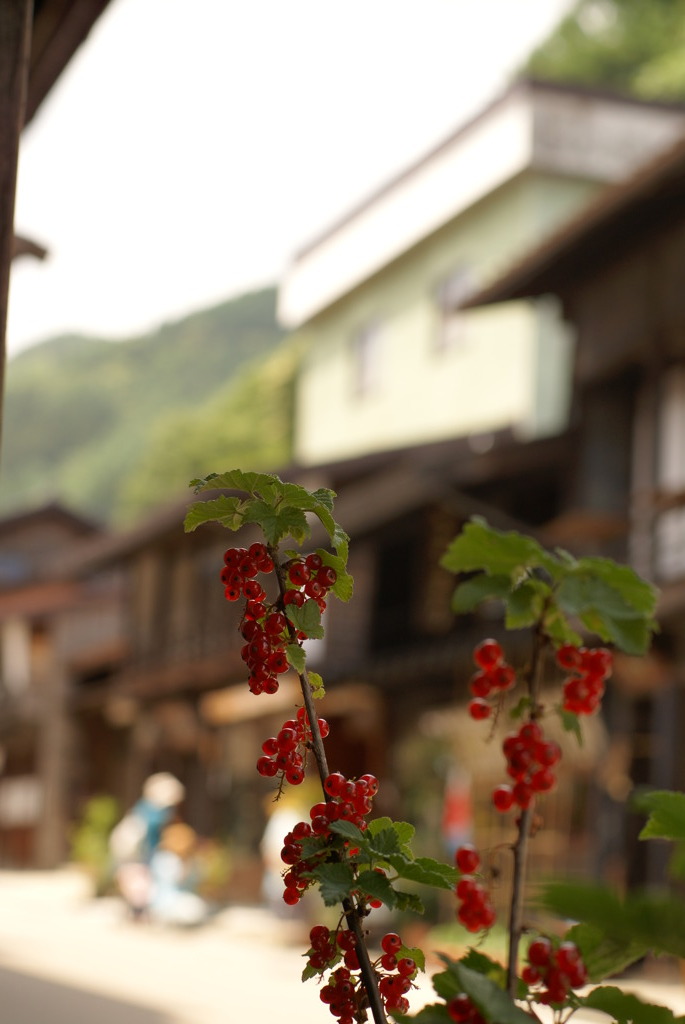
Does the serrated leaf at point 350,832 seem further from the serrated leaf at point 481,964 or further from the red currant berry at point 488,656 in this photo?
the red currant berry at point 488,656

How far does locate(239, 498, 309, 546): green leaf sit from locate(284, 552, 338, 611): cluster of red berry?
4 cm

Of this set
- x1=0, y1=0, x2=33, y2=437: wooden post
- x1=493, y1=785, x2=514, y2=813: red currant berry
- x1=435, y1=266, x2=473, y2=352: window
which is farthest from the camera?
x1=435, y1=266, x2=473, y2=352: window

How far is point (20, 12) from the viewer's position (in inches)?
127

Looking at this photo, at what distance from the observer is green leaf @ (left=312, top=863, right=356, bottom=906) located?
1995mm

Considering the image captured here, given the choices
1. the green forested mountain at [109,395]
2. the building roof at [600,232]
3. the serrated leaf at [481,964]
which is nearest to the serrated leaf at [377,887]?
the serrated leaf at [481,964]

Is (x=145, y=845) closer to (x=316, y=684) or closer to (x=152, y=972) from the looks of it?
(x=152, y=972)

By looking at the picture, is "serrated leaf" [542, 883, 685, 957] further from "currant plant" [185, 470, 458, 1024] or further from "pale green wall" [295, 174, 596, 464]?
"pale green wall" [295, 174, 596, 464]

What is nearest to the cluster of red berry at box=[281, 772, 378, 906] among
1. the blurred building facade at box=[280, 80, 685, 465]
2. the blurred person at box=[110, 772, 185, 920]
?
the blurred person at box=[110, 772, 185, 920]

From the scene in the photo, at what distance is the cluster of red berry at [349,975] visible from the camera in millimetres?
2191

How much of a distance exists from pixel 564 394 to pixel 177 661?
836 centimetres

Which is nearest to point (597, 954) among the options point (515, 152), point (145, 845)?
point (145, 845)

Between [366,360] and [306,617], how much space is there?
2760 cm

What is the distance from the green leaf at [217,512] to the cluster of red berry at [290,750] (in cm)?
27

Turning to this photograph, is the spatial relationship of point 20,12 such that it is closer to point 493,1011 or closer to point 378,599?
point 493,1011
